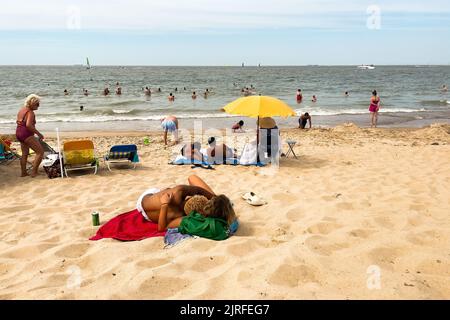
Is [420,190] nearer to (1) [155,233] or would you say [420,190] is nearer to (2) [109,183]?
(1) [155,233]

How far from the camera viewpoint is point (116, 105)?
78.3ft

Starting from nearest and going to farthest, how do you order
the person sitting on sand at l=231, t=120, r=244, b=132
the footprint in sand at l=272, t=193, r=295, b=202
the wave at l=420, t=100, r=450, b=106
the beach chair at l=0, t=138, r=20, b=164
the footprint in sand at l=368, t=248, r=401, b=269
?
the footprint in sand at l=368, t=248, r=401, b=269 < the footprint in sand at l=272, t=193, r=295, b=202 < the beach chair at l=0, t=138, r=20, b=164 < the person sitting on sand at l=231, t=120, r=244, b=132 < the wave at l=420, t=100, r=450, b=106

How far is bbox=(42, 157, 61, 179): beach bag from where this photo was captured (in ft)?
21.8

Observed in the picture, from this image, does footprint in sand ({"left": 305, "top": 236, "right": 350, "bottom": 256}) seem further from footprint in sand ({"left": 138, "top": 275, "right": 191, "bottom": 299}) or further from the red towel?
the red towel

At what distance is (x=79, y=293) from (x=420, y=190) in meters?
4.95

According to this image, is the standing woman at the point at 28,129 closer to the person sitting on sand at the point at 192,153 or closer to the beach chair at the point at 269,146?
the person sitting on sand at the point at 192,153

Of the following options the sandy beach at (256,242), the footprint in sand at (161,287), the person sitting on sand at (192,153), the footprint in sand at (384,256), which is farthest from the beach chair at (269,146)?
the footprint in sand at (161,287)

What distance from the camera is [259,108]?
7441 millimetres

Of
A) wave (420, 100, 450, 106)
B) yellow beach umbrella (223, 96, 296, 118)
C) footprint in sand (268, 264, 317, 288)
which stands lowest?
footprint in sand (268, 264, 317, 288)

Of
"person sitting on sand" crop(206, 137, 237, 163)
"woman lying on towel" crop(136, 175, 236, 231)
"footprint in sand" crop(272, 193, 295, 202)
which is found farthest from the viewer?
"person sitting on sand" crop(206, 137, 237, 163)

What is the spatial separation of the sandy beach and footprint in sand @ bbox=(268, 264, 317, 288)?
1cm

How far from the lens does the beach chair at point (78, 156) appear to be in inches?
271

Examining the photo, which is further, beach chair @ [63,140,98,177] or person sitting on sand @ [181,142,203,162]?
person sitting on sand @ [181,142,203,162]

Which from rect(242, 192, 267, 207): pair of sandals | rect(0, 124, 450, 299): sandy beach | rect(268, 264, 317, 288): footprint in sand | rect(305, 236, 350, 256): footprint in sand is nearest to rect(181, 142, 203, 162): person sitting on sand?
rect(0, 124, 450, 299): sandy beach
